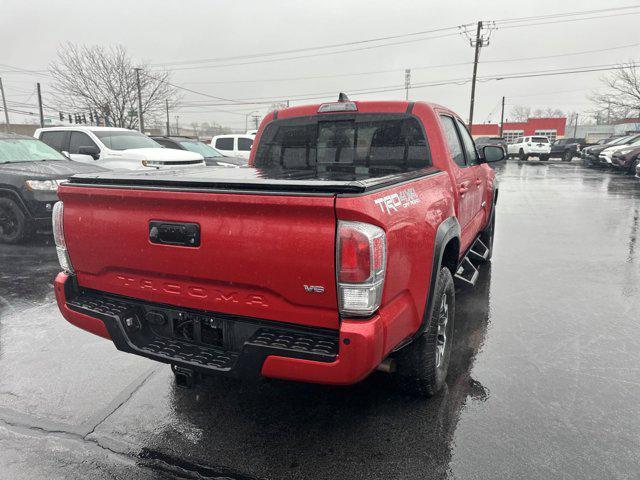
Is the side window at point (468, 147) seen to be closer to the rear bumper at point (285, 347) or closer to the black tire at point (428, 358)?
the black tire at point (428, 358)

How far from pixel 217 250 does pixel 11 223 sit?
7.08 meters

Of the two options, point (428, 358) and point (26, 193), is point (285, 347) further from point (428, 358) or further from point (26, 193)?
point (26, 193)

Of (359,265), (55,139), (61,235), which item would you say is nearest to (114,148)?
(55,139)

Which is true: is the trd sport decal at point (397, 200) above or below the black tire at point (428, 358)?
above

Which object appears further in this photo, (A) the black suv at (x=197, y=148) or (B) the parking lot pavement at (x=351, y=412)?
(A) the black suv at (x=197, y=148)

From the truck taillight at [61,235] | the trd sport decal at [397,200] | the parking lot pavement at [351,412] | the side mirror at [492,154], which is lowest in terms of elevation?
the parking lot pavement at [351,412]

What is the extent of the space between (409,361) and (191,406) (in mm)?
1452

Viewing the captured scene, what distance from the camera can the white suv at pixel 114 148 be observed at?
1045 centimetres

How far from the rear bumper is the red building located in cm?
7818

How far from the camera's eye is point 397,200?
2.36 metres

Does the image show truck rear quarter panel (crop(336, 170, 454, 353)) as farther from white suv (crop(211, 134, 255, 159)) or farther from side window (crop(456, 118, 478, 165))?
white suv (crop(211, 134, 255, 159))

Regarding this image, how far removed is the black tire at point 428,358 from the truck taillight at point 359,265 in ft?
2.51

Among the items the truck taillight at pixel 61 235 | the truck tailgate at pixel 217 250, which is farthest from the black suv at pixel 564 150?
the truck taillight at pixel 61 235

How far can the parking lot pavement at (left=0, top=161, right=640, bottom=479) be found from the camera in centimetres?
252
